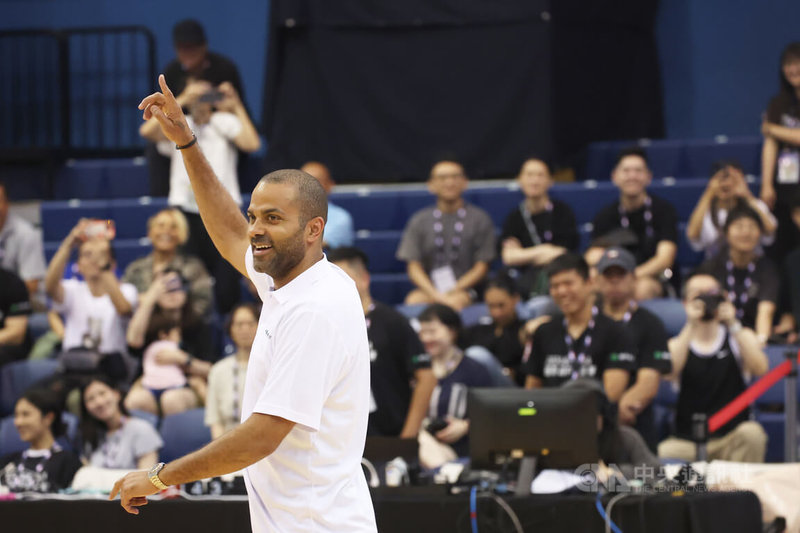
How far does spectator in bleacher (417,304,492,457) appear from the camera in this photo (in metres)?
6.69

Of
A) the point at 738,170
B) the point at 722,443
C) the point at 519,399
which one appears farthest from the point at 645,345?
the point at 738,170

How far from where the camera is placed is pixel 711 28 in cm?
1216

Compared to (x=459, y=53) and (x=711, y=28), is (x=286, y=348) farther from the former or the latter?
(x=711, y=28)

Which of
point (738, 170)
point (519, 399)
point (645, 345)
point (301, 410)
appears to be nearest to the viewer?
point (301, 410)

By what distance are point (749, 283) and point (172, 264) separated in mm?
3798

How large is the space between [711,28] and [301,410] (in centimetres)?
1004

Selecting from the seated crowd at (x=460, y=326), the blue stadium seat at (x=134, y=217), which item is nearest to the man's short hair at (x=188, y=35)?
the seated crowd at (x=460, y=326)

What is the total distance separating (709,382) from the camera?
6.90m

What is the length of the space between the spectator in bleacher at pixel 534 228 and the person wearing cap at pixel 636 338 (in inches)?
70.0

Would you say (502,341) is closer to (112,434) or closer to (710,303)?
(710,303)

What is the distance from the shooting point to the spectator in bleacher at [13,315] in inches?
321

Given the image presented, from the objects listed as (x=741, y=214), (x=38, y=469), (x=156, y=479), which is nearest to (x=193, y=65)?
(x=38, y=469)

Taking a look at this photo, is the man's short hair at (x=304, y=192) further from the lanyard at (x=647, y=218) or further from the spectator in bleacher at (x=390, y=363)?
the lanyard at (x=647, y=218)

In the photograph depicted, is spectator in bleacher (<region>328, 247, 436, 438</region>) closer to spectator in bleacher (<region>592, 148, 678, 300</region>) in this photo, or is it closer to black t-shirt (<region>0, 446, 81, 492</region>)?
black t-shirt (<region>0, 446, 81, 492</region>)
